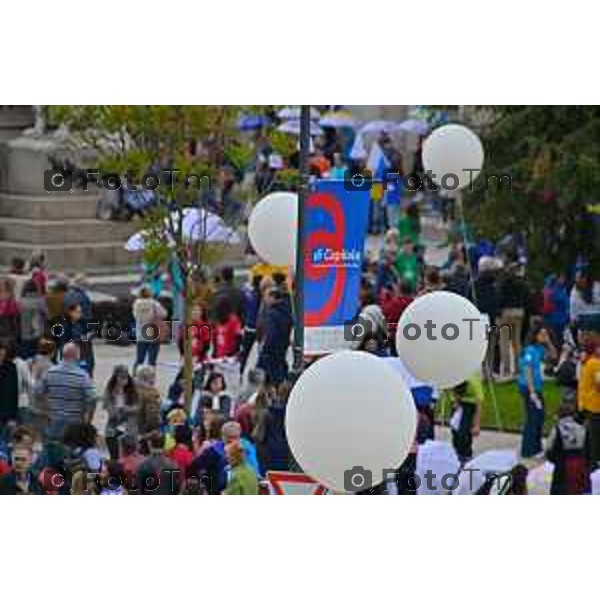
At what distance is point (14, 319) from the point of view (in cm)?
1902

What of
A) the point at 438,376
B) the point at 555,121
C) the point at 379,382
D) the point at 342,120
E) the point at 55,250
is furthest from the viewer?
the point at 342,120

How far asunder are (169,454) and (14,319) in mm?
5542

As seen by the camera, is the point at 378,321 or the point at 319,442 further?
the point at 378,321

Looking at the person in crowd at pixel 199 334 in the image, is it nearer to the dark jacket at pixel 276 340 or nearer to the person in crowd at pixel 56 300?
the dark jacket at pixel 276 340

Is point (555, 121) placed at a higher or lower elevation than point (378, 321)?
higher

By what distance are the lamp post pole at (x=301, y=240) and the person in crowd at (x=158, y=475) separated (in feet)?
3.45

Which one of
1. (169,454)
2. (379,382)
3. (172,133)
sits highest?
(172,133)

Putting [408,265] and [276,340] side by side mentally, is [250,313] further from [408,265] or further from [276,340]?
[408,265]

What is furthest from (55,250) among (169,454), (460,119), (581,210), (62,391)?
(169,454)

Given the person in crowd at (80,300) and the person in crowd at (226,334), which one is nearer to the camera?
the person in crowd at (226,334)

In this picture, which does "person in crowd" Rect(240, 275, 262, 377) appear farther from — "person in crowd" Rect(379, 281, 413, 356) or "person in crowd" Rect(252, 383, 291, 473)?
"person in crowd" Rect(252, 383, 291, 473)

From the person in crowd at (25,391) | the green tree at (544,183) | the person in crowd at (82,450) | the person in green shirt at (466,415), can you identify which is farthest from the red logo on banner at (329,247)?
the green tree at (544,183)

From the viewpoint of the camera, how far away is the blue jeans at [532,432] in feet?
54.5

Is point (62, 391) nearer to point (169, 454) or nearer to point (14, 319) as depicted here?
point (169, 454)
